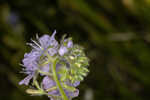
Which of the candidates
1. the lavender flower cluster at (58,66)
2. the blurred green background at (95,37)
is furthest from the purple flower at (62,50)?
the blurred green background at (95,37)

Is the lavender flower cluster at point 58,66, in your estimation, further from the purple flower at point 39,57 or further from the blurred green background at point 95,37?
the blurred green background at point 95,37

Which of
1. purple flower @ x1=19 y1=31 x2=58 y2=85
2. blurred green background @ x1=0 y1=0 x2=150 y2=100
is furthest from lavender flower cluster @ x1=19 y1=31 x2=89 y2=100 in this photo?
blurred green background @ x1=0 y1=0 x2=150 y2=100

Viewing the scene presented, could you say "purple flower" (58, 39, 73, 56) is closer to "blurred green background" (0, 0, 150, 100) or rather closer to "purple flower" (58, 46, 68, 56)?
"purple flower" (58, 46, 68, 56)

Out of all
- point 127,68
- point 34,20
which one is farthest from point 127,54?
point 34,20

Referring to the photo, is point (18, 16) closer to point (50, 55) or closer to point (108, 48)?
point (108, 48)

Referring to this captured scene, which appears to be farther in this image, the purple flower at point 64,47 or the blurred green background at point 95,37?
the blurred green background at point 95,37
